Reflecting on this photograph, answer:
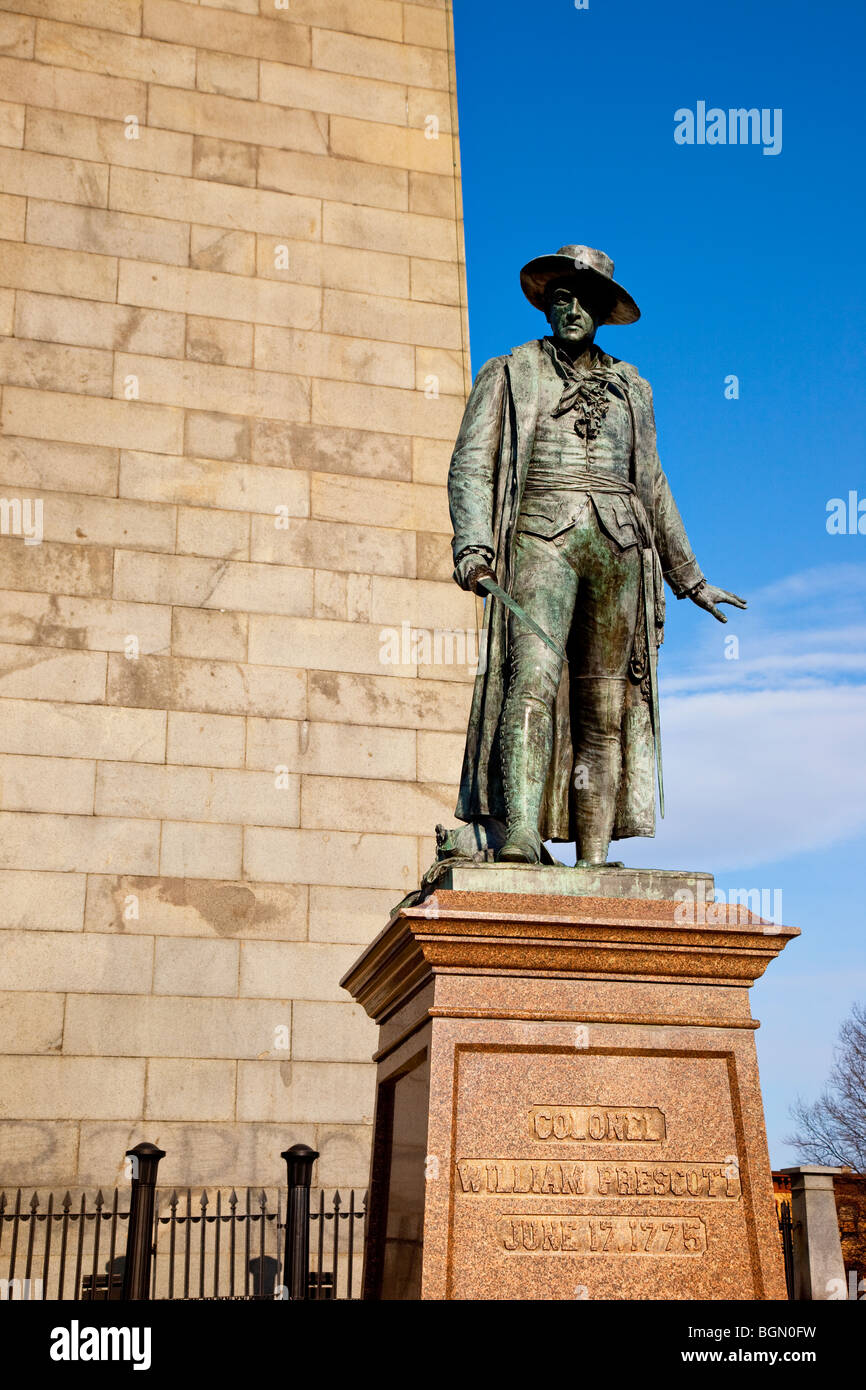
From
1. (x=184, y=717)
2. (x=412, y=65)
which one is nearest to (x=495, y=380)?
(x=184, y=717)

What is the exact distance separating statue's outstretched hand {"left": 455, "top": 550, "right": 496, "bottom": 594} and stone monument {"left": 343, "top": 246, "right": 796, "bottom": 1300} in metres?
0.02

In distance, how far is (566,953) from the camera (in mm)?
7125

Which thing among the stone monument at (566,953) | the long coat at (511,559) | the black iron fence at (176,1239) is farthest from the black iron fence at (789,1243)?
the long coat at (511,559)

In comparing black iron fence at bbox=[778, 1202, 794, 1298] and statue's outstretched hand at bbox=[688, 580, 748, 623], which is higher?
statue's outstretched hand at bbox=[688, 580, 748, 623]

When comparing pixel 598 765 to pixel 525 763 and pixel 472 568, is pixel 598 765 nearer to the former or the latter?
pixel 525 763

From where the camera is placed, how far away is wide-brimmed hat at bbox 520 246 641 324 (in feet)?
28.3

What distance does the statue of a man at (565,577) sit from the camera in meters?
8.19

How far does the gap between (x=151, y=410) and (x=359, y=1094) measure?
7.12 meters

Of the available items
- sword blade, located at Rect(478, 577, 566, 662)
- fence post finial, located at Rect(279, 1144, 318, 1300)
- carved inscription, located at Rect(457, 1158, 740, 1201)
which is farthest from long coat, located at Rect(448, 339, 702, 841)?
fence post finial, located at Rect(279, 1144, 318, 1300)

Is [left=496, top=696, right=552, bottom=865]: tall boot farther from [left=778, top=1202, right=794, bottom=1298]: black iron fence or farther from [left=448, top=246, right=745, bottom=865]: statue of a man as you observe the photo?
[left=778, top=1202, right=794, bottom=1298]: black iron fence

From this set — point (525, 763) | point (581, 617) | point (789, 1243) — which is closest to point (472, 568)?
point (581, 617)

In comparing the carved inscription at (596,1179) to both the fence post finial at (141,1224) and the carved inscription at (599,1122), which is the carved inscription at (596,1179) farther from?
the fence post finial at (141,1224)

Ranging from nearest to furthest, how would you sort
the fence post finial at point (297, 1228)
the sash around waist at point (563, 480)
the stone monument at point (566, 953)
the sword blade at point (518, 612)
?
1. the stone monument at point (566, 953)
2. the sword blade at point (518, 612)
3. the sash around waist at point (563, 480)
4. the fence post finial at point (297, 1228)
